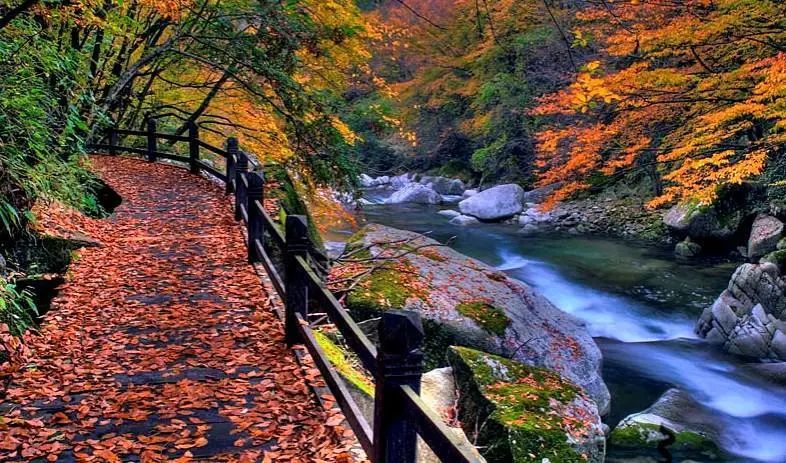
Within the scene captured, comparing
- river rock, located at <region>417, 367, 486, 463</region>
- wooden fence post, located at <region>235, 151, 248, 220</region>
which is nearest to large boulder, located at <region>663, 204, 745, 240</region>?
wooden fence post, located at <region>235, 151, 248, 220</region>

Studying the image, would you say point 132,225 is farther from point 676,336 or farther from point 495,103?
point 495,103

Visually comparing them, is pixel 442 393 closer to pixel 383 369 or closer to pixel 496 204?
pixel 383 369

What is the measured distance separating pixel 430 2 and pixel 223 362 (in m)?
28.9

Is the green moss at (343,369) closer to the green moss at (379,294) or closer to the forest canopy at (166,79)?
the green moss at (379,294)

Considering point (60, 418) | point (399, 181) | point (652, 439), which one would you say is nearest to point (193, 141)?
point (60, 418)

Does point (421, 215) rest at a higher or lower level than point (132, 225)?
lower

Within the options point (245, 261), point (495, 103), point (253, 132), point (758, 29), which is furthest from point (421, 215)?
point (245, 261)

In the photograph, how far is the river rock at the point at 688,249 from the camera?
19281mm

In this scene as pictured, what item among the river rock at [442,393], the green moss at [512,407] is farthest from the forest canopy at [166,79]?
the green moss at [512,407]

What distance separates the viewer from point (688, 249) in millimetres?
19375

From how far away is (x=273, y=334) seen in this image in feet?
19.2

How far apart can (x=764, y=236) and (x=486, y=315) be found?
11870 millimetres

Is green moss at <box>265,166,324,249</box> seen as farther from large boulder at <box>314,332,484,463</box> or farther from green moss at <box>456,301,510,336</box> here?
large boulder at <box>314,332,484,463</box>

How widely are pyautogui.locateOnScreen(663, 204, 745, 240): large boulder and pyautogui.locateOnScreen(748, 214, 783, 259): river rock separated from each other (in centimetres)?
132
